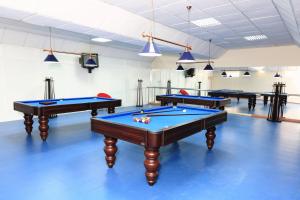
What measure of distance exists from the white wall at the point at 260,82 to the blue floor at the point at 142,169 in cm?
1083

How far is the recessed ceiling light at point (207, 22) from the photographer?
17.2 feet

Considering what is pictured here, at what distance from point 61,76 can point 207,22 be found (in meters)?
5.33

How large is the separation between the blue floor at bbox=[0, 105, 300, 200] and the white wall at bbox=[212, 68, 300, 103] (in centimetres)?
1083

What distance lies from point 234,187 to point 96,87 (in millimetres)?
7219

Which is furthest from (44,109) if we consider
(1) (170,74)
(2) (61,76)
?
(1) (170,74)

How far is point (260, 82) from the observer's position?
1496cm

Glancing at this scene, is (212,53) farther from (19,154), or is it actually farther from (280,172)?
(19,154)

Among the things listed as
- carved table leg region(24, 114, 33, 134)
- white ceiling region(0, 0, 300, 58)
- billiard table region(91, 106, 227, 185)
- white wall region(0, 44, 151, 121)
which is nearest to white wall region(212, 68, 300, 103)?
white wall region(0, 44, 151, 121)

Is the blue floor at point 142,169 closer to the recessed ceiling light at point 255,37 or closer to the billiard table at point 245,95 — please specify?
the recessed ceiling light at point 255,37

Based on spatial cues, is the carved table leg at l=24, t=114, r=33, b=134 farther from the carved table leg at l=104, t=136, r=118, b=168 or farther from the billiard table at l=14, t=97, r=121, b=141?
the carved table leg at l=104, t=136, r=118, b=168

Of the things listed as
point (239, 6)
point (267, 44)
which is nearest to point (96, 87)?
point (239, 6)

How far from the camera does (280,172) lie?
3.14m

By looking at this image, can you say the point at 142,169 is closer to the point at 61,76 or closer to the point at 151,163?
the point at 151,163

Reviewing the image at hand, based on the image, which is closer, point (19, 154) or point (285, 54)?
point (19, 154)
